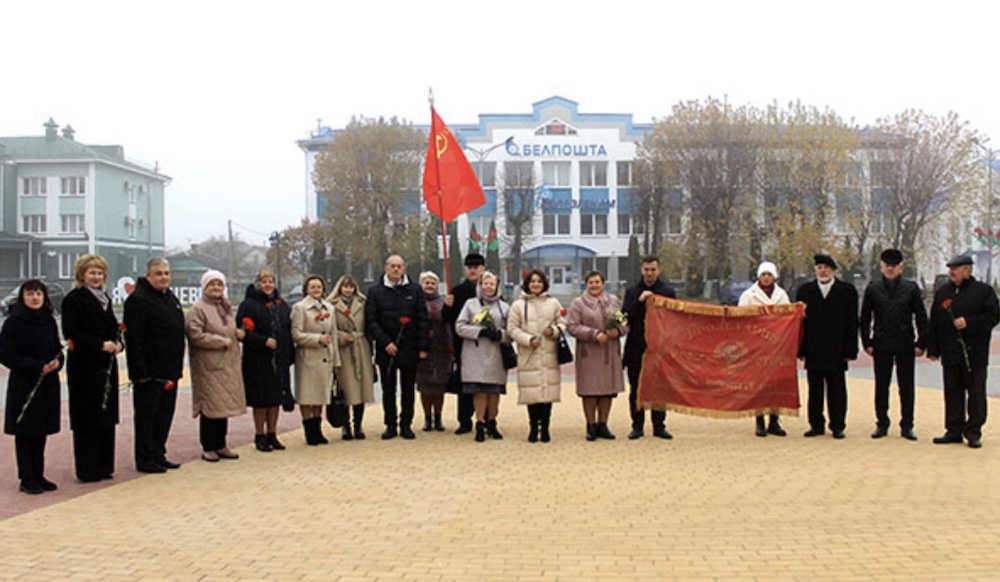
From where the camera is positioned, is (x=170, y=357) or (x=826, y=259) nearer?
(x=170, y=357)

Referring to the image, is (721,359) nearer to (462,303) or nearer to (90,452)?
(462,303)

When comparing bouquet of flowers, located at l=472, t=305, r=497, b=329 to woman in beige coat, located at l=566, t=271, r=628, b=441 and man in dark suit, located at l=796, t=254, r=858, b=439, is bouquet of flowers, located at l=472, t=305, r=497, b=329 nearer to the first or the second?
woman in beige coat, located at l=566, t=271, r=628, b=441

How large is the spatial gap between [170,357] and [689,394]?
5.52 meters

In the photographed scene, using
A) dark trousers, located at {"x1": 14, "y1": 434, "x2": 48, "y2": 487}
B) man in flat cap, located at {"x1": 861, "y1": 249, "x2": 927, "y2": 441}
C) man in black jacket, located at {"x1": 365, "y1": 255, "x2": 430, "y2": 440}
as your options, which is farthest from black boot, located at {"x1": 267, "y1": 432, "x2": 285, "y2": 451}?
man in flat cap, located at {"x1": 861, "y1": 249, "x2": 927, "y2": 441}

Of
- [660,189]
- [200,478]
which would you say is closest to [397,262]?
[200,478]

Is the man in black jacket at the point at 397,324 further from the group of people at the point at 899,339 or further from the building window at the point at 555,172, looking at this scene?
the building window at the point at 555,172

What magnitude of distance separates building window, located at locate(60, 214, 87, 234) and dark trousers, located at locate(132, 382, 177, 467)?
64.7 meters

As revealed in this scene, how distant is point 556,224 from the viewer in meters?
67.8

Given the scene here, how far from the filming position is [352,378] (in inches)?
399

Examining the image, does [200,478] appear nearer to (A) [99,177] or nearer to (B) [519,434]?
(B) [519,434]

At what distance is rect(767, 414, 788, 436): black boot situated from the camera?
407 inches

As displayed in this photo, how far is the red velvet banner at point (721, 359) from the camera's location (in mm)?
10312

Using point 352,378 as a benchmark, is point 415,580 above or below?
below

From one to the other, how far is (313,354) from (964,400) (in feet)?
22.5
